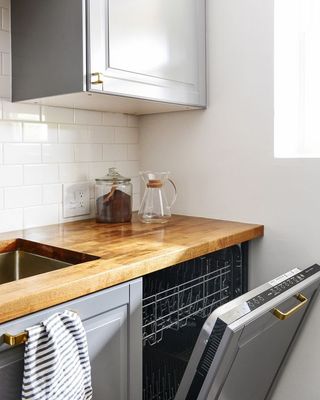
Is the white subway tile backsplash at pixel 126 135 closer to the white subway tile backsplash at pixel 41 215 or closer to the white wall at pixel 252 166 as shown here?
the white wall at pixel 252 166

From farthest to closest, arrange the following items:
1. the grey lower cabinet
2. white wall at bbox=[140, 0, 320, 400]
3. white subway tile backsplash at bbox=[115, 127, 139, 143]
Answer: white subway tile backsplash at bbox=[115, 127, 139, 143]
white wall at bbox=[140, 0, 320, 400]
the grey lower cabinet

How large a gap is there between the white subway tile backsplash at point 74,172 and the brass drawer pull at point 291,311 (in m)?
0.97

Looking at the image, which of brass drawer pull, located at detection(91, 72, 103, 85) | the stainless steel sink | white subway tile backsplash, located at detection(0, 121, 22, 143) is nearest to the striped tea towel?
the stainless steel sink

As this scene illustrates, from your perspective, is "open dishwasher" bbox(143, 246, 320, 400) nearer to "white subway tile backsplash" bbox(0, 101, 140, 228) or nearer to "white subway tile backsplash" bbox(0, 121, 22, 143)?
"white subway tile backsplash" bbox(0, 101, 140, 228)

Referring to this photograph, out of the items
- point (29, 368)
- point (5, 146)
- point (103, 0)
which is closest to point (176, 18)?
point (103, 0)

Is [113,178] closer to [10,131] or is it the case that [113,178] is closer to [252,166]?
[10,131]

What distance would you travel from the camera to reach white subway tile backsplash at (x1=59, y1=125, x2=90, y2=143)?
5.66ft

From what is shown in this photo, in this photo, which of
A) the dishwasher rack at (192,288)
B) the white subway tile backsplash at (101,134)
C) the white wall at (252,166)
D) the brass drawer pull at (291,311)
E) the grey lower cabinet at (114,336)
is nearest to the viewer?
the grey lower cabinet at (114,336)

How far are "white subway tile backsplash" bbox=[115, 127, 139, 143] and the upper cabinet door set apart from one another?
40 cm

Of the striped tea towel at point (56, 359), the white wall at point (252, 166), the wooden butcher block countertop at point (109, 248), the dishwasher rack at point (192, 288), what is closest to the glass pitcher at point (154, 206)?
the wooden butcher block countertop at point (109, 248)

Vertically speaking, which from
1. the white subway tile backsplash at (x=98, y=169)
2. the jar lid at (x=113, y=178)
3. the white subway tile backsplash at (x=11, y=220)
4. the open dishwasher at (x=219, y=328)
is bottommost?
the open dishwasher at (x=219, y=328)

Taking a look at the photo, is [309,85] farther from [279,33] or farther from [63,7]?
[63,7]

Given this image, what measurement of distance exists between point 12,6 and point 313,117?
3.88 feet

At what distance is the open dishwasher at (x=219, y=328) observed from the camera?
1101 mm
